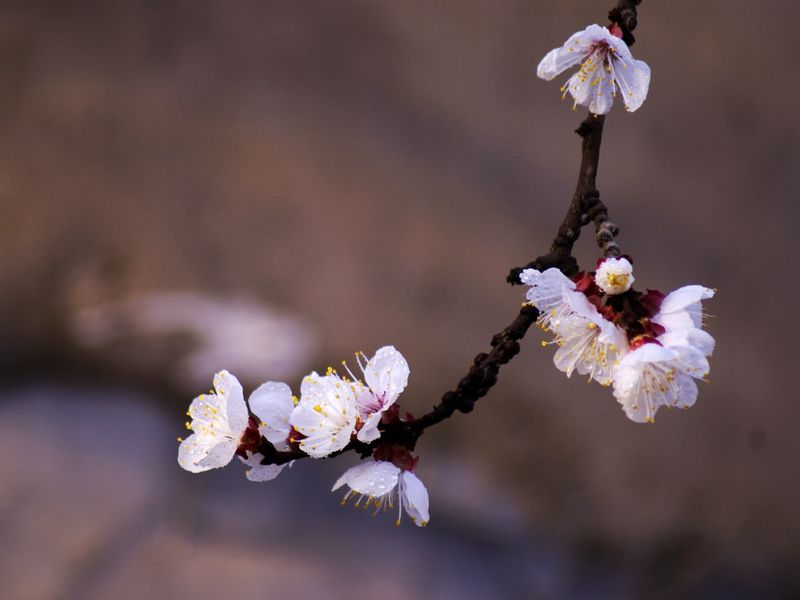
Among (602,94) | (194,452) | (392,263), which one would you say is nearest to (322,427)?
(194,452)

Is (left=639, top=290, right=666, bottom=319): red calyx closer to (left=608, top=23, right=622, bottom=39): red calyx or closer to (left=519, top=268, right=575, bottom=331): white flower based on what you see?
(left=519, top=268, right=575, bottom=331): white flower

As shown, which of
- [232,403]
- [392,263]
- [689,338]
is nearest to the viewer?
[689,338]

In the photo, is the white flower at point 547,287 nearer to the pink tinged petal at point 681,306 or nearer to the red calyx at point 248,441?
the pink tinged petal at point 681,306

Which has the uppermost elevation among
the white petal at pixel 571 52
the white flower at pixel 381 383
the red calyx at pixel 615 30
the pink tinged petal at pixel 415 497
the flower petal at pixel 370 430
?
the red calyx at pixel 615 30

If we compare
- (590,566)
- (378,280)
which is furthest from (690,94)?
(590,566)

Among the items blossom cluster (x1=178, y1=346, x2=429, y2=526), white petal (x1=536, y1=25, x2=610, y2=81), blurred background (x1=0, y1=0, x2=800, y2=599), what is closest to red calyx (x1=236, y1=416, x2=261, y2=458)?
blossom cluster (x1=178, y1=346, x2=429, y2=526)

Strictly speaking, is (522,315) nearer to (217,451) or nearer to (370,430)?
(370,430)

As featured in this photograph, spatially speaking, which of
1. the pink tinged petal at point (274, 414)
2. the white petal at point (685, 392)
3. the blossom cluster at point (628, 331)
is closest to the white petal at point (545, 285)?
the blossom cluster at point (628, 331)
